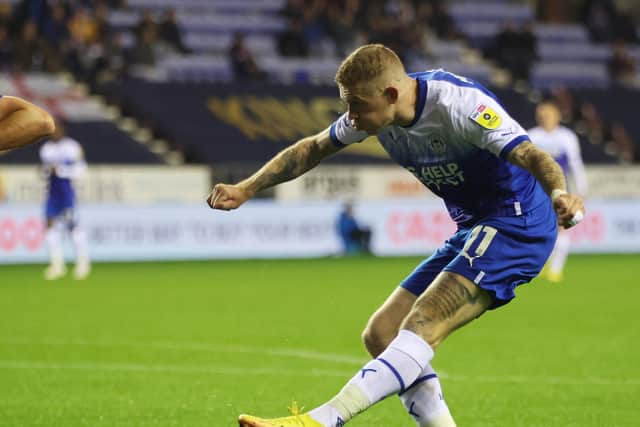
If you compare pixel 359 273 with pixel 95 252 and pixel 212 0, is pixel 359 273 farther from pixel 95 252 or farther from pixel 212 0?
pixel 212 0

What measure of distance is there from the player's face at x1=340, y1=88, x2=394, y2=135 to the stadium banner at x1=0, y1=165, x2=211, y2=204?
64.0 feet

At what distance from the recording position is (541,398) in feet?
27.9

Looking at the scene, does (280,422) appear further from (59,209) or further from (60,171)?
(59,209)

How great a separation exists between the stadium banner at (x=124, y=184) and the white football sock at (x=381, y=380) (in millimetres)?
19633

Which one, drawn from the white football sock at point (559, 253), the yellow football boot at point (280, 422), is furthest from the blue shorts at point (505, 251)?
the white football sock at point (559, 253)

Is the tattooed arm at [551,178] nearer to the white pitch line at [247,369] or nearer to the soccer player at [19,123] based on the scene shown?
the soccer player at [19,123]

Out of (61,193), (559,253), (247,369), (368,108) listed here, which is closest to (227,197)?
(368,108)

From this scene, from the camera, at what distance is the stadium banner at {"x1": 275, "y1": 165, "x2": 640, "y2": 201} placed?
2788 centimetres

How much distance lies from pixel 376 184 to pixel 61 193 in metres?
9.34

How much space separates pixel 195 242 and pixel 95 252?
6.28ft

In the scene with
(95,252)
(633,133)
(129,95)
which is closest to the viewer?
(95,252)

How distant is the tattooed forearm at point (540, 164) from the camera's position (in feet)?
17.7

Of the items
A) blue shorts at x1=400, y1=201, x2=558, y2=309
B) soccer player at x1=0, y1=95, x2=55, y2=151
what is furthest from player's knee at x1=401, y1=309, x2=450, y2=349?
soccer player at x1=0, y1=95, x2=55, y2=151

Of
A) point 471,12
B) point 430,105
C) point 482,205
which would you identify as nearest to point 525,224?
point 482,205
